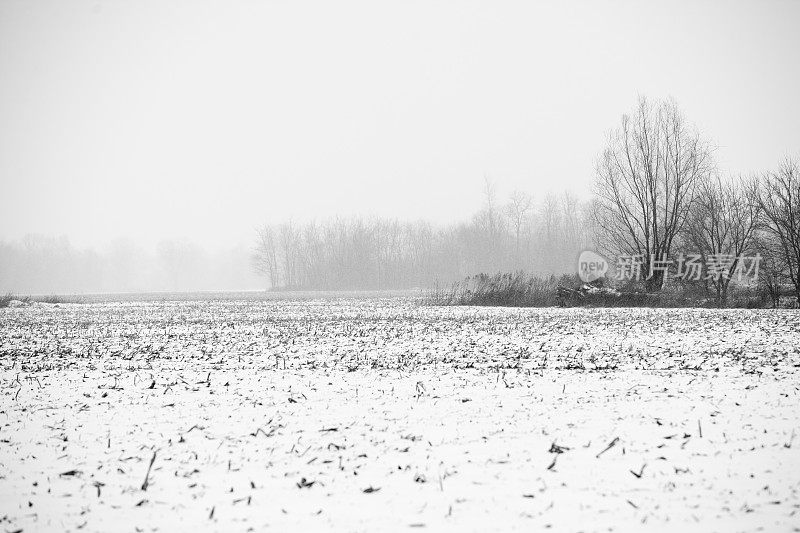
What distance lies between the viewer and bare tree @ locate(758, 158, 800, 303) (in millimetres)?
21594

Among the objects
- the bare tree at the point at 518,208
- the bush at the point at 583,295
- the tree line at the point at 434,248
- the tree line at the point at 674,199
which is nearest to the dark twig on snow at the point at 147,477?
the bush at the point at 583,295

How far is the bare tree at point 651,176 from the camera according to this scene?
26.4 meters

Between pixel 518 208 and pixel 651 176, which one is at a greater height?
pixel 518 208

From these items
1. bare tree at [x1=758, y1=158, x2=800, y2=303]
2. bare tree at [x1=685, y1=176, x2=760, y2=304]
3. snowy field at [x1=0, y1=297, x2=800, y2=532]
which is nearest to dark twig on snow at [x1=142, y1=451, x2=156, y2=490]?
snowy field at [x1=0, y1=297, x2=800, y2=532]

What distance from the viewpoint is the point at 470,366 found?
8594 millimetres

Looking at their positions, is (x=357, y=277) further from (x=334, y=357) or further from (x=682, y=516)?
(x=682, y=516)

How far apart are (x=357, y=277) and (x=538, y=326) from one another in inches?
2519

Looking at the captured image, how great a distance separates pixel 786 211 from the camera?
21859mm

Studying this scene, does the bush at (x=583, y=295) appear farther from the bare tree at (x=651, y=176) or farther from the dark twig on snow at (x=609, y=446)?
the dark twig on snow at (x=609, y=446)

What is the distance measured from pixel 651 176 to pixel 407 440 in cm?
2718

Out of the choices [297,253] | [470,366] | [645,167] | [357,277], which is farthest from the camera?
[297,253]

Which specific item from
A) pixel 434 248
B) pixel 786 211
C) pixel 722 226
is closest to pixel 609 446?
pixel 786 211

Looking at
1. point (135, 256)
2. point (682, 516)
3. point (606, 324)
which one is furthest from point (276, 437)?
point (135, 256)

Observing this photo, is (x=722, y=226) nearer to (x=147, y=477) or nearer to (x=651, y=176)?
(x=651, y=176)
